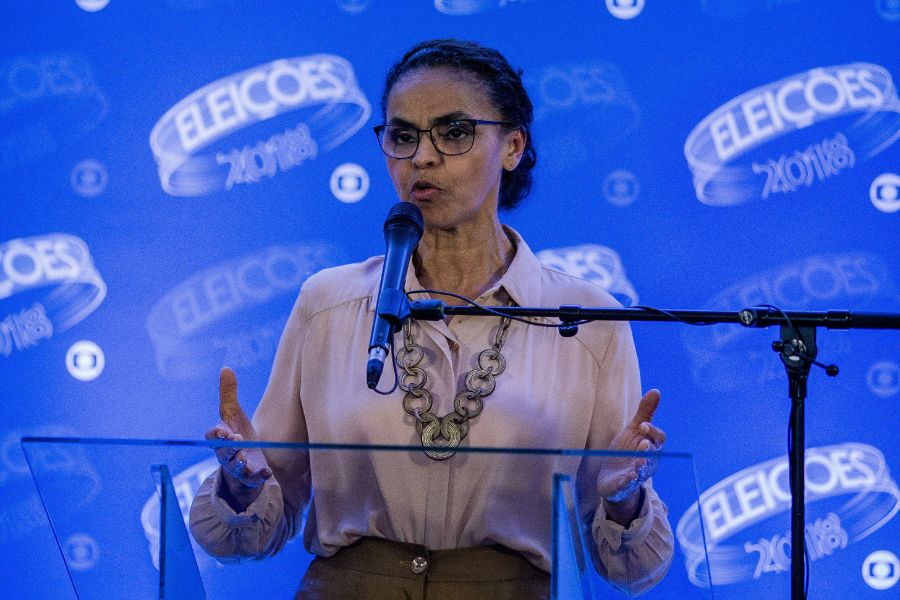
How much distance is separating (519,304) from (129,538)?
1.08m

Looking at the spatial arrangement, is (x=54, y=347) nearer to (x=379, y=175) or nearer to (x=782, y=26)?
(x=379, y=175)

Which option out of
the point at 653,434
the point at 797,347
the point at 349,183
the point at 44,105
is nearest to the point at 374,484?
the point at 653,434

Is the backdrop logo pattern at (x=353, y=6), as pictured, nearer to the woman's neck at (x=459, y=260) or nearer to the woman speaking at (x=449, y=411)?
the woman speaking at (x=449, y=411)

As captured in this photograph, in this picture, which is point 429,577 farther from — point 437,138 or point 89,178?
point 89,178

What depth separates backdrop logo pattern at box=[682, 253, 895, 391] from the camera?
2.83 metres

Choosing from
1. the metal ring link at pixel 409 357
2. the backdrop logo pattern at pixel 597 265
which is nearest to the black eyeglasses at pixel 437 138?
the metal ring link at pixel 409 357

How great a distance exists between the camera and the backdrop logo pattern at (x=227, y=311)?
2943mm

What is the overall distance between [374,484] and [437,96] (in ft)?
3.46

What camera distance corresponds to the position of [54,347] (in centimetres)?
302

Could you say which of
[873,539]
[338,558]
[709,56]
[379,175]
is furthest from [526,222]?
[338,558]

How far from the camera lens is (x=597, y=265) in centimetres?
289

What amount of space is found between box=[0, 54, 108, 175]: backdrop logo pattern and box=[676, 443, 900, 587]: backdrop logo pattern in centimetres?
196

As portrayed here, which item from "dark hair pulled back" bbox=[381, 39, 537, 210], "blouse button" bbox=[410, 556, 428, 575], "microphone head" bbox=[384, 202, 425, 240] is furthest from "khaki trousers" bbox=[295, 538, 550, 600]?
"dark hair pulled back" bbox=[381, 39, 537, 210]

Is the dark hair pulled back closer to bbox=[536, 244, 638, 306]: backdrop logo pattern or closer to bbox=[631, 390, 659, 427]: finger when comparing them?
bbox=[536, 244, 638, 306]: backdrop logo pattern
